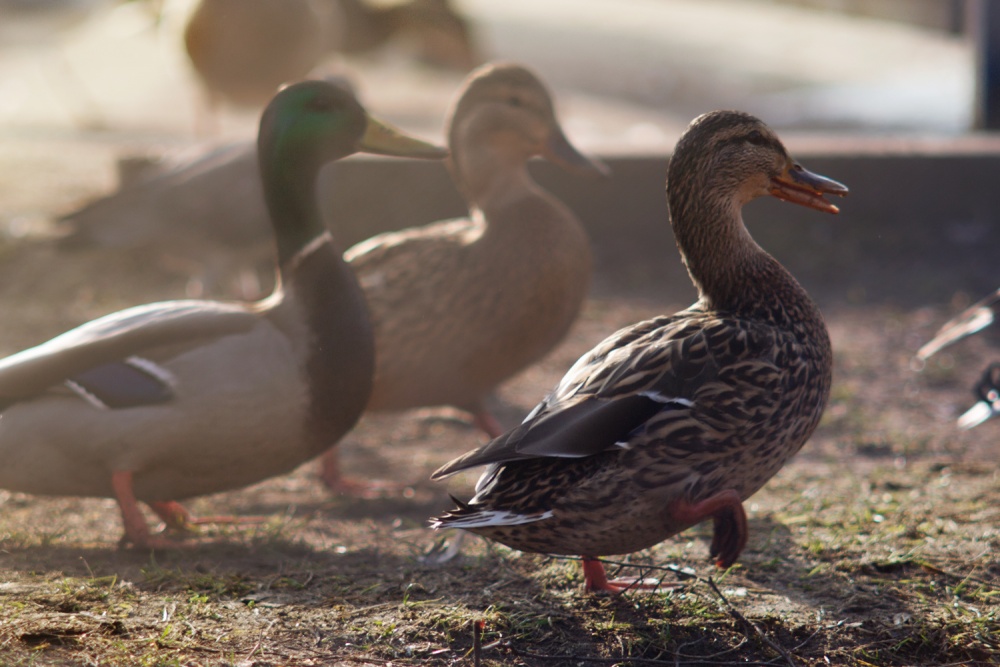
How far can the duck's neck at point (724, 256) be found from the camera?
131 inches

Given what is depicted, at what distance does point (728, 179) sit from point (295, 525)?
1822mm

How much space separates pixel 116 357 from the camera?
142 inches

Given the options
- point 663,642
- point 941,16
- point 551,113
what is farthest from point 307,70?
point 941,16

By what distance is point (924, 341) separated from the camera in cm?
594

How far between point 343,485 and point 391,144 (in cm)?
132

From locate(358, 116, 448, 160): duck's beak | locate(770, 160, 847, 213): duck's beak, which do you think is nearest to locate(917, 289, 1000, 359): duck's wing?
locate(770, 160, 847, 213): duck's beak

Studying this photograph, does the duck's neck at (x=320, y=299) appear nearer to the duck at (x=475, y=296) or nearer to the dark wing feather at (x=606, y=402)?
the duck at (x=475, y=296)

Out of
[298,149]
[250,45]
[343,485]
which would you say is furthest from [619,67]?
[298,149]

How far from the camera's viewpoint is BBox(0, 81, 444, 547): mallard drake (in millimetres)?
3553

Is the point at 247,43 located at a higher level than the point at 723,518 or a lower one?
higher

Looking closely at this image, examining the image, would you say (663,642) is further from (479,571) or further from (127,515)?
(127,515)

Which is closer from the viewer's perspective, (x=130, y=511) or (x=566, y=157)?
(x=130, y=511)

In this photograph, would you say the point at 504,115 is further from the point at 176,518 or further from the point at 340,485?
the point at 176,518

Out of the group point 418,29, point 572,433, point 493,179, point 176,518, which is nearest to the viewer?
point 572,433
